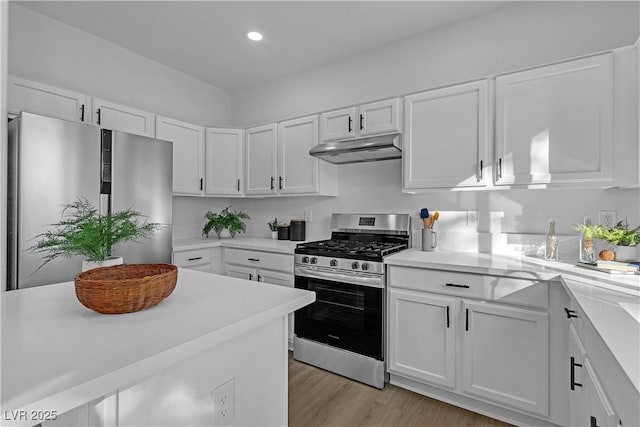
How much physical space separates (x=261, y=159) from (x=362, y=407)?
2417 millimetres

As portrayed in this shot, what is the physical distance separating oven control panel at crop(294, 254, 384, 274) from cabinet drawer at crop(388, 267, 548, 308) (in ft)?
0.36

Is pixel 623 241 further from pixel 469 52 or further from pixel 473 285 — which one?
pixel 469 52

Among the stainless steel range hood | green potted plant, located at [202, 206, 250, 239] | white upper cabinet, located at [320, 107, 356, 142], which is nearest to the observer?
the stainless steel range hood

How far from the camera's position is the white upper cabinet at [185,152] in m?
3.12

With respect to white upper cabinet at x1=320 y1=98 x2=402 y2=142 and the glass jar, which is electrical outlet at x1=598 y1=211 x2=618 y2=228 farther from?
white upper cabinet at x1=320 y1=98 x2=402 y2=142

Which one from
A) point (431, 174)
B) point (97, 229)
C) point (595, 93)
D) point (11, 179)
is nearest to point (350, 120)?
point (431, 174)

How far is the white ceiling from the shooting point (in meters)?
2.46

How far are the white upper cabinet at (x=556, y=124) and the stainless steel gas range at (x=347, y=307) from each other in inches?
39.0

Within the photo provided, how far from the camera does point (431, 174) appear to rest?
2.38 m

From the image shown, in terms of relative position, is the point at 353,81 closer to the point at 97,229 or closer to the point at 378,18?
the point at 378,18

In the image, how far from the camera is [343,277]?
2.39 metres

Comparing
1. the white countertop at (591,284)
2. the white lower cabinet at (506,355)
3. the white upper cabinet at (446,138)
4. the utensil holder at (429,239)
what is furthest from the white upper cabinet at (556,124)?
the white lower cabinet at (506,355)

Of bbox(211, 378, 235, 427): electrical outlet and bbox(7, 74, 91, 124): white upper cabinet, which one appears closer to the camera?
bbox(211, 378, 235, 427): electrical outlet

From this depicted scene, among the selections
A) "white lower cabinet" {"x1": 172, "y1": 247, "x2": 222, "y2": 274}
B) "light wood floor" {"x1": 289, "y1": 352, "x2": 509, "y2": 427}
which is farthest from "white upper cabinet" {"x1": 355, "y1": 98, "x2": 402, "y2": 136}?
"light wood floor" {"x1": 289, "y1": 352, "x2": 509, "y2": 427}
